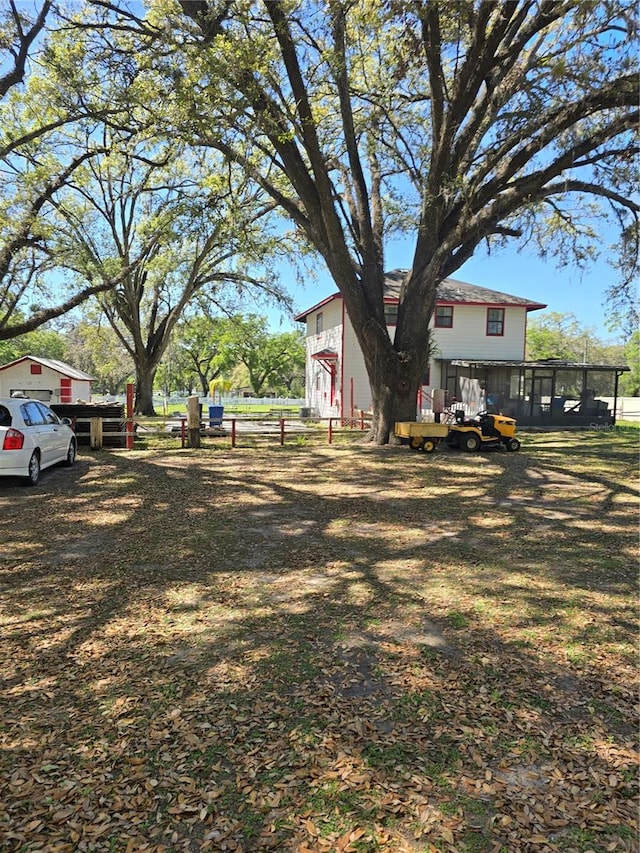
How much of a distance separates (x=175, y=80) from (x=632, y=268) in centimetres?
1117

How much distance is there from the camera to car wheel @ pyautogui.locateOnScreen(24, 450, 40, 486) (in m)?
9.56

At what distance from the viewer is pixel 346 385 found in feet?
83.4

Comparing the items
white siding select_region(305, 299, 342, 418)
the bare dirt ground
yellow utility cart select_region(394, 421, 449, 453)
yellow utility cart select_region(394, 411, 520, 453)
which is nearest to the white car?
the bare dirt ground

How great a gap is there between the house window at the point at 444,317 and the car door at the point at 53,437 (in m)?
18.8

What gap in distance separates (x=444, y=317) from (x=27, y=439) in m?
20.6

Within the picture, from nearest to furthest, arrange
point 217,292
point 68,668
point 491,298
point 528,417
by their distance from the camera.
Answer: point 68,668, point 528,417, point 491,298, point 217,292

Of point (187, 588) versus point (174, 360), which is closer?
point (187, 588)

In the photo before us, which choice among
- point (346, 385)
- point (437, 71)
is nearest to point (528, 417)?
point (346, 385)

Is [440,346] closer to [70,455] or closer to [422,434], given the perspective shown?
[422,434]

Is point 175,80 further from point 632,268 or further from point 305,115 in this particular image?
point 632,268

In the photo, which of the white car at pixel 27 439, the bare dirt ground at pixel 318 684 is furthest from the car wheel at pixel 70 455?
the bare dirt ground at pixel 318 684

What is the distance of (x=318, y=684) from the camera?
11.0ft

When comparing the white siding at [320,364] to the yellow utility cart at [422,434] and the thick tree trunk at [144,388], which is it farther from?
the yellow utility cart at [422,434]

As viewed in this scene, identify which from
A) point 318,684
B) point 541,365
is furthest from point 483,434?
point 318,684
